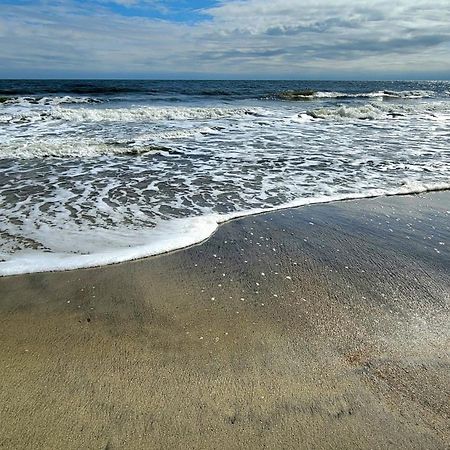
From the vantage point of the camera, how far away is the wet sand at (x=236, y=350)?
2.11 m

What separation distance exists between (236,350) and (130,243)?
2176 mm

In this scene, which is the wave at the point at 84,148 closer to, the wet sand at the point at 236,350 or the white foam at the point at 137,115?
the wet sand at the point at 236,350

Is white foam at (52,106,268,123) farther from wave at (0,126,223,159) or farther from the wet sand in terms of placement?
the wet sand

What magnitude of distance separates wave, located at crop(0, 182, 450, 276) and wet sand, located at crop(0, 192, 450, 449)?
0.52ft

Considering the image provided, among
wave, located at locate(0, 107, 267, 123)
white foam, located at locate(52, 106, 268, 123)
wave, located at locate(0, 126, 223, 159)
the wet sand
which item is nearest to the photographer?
the wet sand

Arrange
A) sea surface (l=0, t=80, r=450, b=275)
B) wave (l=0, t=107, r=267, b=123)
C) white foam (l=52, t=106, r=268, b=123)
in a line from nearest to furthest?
sea surface (l=0, t=80, r=450, b=275)
wave (l=0, t=107, r=267, b=123)
white foam (l=52, t=106, r=268, b=123)

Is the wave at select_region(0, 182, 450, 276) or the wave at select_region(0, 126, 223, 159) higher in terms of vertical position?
the wave at select_region(0, 182, 450, 276)

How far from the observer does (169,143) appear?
445 inches

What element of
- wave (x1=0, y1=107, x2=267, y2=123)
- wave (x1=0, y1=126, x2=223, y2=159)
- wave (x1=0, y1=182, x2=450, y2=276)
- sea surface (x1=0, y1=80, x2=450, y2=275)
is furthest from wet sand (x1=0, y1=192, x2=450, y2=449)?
wave (x1=0, y1=107, x2=267, y2=123)

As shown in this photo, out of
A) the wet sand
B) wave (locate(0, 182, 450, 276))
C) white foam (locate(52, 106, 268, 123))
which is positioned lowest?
white foam (locate(52, 106, 268, 123))

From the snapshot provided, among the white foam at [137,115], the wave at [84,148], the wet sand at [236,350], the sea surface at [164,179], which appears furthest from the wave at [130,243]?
the white foam at [137,115]

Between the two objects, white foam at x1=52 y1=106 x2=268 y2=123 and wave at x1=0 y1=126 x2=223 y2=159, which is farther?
white foam at x1=52 y1=106 x2=268 y2=123

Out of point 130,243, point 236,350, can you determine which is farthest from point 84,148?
point 236,350

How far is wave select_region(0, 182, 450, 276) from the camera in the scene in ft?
12.9
